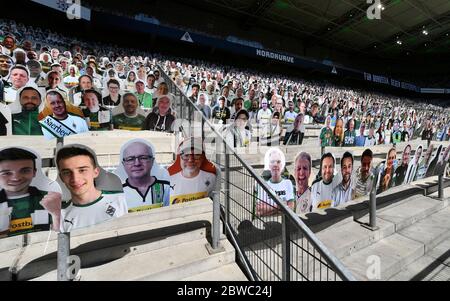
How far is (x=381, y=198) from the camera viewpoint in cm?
538

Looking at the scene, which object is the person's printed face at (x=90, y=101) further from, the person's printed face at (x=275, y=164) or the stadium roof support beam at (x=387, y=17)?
the stadium roof support beam at (x=387, y=17)

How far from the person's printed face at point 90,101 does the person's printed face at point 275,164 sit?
11.1ft

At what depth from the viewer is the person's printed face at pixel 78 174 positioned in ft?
6.61

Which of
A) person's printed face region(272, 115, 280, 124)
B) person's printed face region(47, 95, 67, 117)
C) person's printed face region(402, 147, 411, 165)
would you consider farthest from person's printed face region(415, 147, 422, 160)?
person's printed face region(47, 95, 67, 117)

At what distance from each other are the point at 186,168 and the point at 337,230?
2750mm

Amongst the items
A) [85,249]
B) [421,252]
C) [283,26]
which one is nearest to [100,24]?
[283,26]

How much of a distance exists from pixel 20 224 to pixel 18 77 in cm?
399

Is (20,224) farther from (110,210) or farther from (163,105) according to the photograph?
(163,105)

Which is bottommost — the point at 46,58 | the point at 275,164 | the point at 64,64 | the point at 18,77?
the point at 275,164

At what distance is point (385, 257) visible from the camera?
3.57 metres

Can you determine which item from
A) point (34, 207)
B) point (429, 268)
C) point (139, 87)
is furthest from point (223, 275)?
point (139, 87)

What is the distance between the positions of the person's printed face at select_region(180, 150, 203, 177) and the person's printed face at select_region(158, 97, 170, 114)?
8.79 feet
